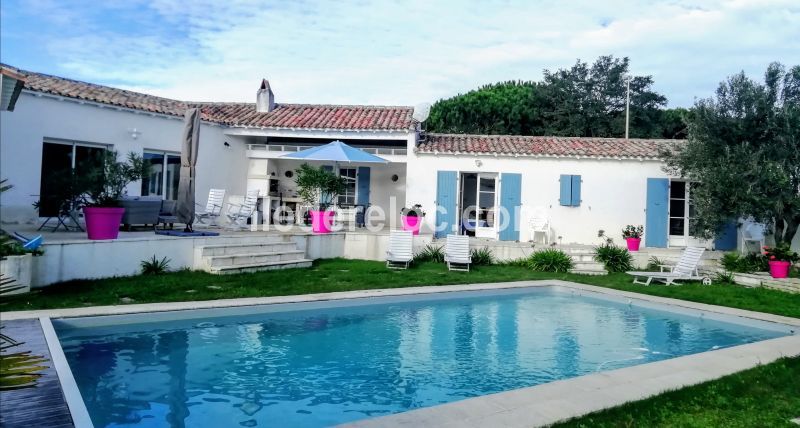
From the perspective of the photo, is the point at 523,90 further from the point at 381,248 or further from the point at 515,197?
the point at 381,248

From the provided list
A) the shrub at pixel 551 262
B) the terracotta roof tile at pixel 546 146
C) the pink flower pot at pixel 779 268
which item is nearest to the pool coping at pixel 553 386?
the pink flower pot at pixel 779 268

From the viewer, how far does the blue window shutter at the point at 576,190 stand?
16297 mm

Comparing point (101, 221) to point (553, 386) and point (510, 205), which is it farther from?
point (510, 205)

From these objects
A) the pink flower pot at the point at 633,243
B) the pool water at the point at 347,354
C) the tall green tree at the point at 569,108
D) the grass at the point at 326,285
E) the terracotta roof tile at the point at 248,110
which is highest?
the tall green tree at the point at 569,108

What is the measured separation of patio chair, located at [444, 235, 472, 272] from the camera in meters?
14.0

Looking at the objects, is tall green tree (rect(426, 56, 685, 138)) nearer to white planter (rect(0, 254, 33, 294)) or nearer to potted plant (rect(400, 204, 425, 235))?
potted plant (rect(400, 204, 425, 235))

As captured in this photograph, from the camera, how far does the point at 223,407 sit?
5500 mm

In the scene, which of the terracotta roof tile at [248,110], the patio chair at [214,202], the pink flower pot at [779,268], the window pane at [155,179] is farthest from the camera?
the patio chair at [214,202]

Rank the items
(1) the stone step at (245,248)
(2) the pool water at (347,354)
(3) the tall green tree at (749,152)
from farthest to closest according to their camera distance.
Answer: (3) the tall green tree at (749,152) → (1) the stone step at (245,248) → (2) the pool water at (347,354)

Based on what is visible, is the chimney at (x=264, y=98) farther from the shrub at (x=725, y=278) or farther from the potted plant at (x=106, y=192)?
the shrub at (x=725, y=278)

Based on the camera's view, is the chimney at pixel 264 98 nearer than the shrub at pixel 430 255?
No

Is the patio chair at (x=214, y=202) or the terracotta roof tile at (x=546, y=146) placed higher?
the terracotta roof tile at (x=546, y=146)

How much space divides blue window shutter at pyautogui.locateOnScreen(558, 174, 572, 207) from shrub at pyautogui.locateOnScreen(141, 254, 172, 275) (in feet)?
35.1

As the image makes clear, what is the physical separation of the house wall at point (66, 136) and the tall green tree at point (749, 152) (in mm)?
13036
